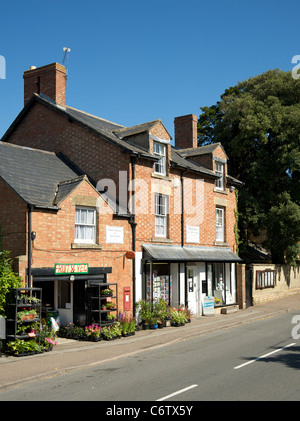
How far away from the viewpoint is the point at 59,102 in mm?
23781

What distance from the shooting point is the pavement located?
11.2m

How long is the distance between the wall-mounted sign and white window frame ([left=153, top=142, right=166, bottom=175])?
7.05m

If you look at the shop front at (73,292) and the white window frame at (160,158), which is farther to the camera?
the white window frame at (160,158)

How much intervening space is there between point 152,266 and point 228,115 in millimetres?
16734

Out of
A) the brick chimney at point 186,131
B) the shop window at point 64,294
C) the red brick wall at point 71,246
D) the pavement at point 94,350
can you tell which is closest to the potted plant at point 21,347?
the pavement at point 94,350

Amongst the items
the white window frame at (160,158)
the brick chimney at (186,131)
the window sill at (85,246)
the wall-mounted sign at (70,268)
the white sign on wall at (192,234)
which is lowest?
the wall-mounted sign at (70,268)

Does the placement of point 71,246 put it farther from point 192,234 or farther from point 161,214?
point 192,234

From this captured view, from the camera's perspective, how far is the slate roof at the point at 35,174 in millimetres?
16188

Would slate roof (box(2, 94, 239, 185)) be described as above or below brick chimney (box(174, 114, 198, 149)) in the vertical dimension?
below

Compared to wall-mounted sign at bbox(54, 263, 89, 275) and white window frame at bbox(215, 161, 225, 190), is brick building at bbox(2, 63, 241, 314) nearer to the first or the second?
white window frame at bbox(215, 161, 225, 190)

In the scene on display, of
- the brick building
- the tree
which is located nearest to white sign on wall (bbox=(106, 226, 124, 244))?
the brick building

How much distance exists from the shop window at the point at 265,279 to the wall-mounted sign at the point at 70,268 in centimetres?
1568

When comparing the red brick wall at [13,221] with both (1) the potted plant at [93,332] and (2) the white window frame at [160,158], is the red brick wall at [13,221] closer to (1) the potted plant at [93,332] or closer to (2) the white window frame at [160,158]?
(1) the potted plant at [93,332]

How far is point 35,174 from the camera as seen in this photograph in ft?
59.4
